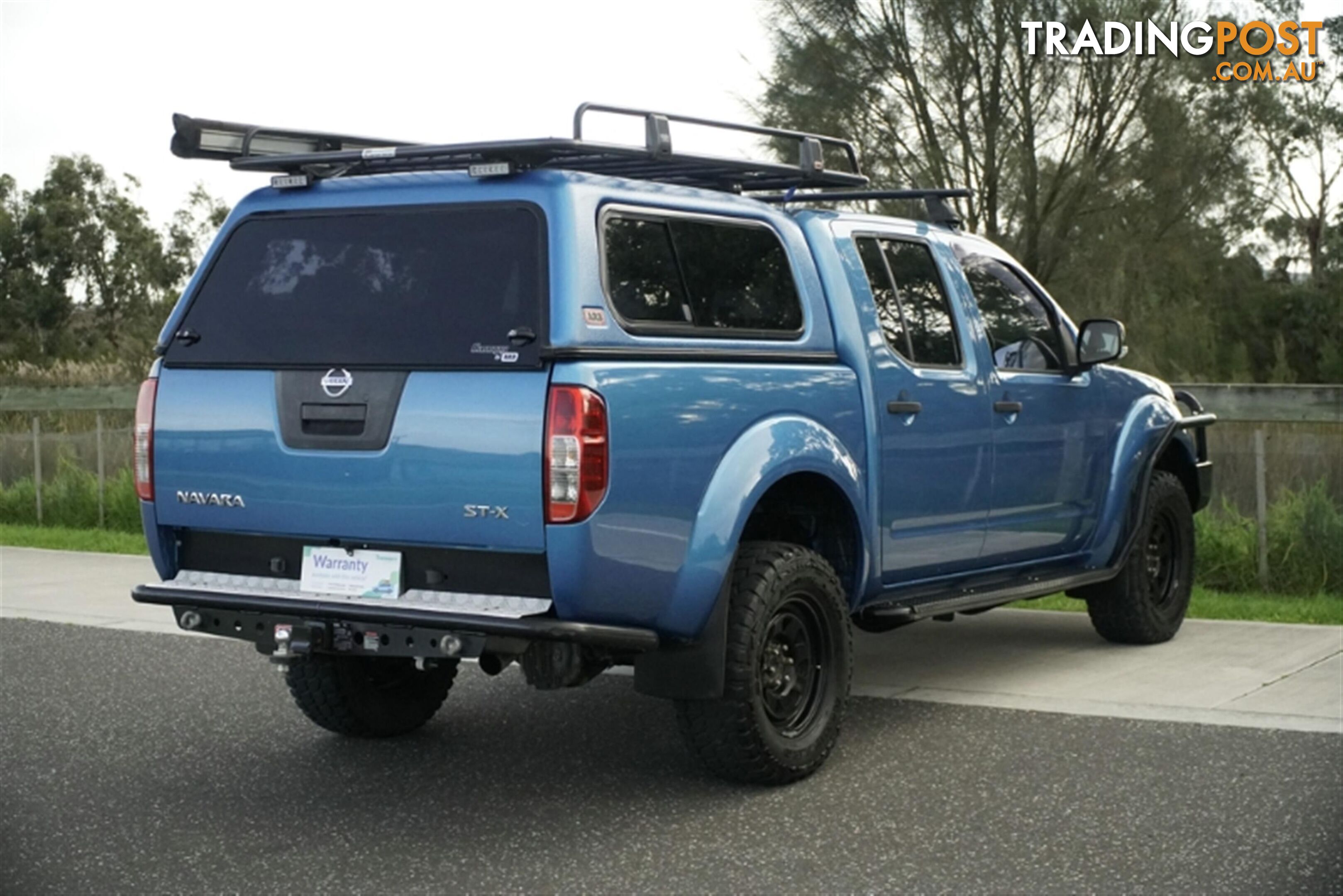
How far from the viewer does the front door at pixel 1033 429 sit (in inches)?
320

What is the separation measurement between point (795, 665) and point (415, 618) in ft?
5.18

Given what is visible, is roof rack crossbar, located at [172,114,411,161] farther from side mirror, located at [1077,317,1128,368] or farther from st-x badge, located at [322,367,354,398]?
side mirror, located at [1077,317,1128,368]

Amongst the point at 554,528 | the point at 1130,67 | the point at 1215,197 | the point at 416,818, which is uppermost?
the point at 1130,67

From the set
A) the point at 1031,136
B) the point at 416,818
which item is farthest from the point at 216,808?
the point at 1031,136

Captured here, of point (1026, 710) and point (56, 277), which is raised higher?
point (56, 277)

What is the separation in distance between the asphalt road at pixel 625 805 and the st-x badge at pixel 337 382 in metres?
1.46

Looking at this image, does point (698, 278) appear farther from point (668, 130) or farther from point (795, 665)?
point (795, 665)

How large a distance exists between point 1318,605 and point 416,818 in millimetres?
6352

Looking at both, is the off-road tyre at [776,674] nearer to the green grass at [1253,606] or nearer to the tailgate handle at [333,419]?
the tailgate handle at [333,419]

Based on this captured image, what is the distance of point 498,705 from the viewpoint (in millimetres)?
8289

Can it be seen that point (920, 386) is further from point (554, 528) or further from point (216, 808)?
point (216, 808)

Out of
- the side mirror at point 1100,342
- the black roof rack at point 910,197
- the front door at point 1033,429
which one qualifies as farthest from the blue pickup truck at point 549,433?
the side mirror at point 1100,342

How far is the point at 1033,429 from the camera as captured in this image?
832cm

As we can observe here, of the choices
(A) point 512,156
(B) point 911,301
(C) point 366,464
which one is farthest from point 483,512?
(B) point 911,301
